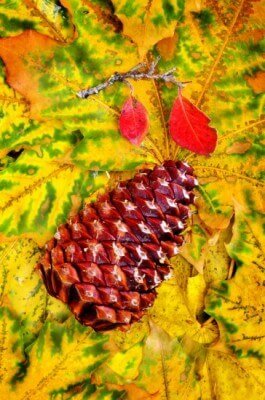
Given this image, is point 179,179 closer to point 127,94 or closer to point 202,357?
point 127,94

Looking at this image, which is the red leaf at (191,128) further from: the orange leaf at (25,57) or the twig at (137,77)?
the orange leaf at (25,57)

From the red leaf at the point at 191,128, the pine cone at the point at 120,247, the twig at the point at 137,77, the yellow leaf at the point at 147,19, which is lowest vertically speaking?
the pine cone at the point at 120,247

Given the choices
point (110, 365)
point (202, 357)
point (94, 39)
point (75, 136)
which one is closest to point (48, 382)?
point (110, 365)

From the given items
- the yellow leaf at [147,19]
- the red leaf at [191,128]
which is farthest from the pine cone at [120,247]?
the yellow leaf at [147,19]

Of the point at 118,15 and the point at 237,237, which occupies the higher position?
the point at 118,15

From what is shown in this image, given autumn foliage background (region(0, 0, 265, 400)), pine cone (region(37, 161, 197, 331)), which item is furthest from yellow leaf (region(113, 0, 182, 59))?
pine cone (region(37, 161, 197, 331))

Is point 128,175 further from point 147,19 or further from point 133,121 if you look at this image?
point 147,19

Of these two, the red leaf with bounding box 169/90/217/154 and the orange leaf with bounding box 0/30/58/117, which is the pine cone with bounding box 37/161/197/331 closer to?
the red leaf with bounding box 169/90/217/154
